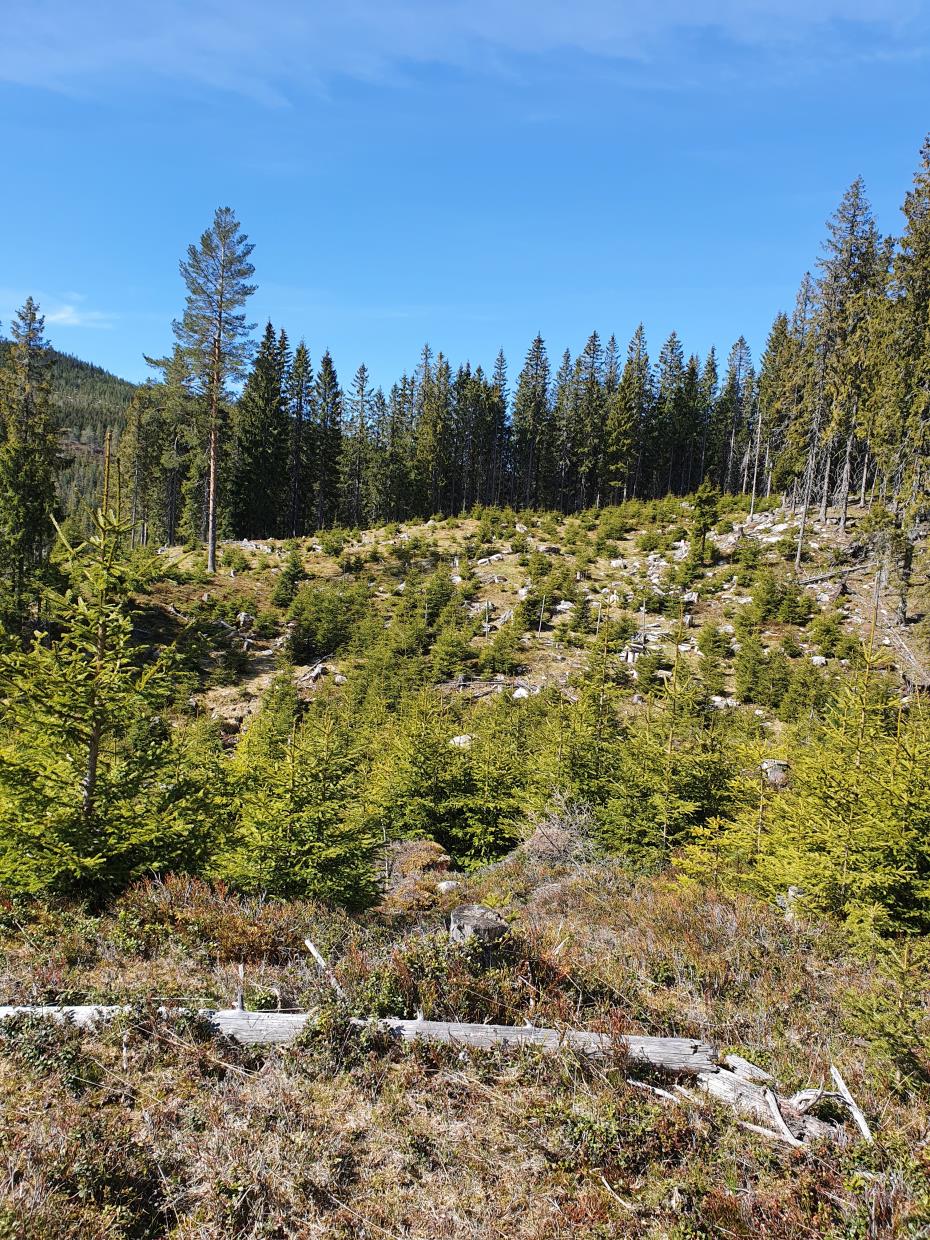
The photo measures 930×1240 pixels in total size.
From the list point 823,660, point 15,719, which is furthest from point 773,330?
point 15,719

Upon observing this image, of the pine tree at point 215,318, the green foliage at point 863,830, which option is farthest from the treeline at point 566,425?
the green foliage at point 863,830

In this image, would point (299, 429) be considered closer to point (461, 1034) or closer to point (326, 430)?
point (326, 430)

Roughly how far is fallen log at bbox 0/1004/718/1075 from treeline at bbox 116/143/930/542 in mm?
19031

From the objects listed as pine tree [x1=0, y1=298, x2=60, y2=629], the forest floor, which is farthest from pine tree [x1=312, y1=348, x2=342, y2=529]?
pine tree [x1=0, y1=298, x2=60, y2=629]

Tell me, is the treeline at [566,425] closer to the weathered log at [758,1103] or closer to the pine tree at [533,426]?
the pine tree at [533,426]

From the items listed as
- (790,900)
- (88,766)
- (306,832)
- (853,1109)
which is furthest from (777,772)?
(88,766)

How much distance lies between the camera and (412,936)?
6715 millimetres

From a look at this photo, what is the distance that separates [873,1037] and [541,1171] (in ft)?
9.63

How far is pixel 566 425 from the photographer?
66.1 metres

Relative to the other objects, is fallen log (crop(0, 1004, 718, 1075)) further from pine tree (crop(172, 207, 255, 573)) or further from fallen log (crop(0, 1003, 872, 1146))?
pine tree (crop(172, 207, 255, 573))

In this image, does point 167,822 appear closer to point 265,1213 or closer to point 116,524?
point 116,524

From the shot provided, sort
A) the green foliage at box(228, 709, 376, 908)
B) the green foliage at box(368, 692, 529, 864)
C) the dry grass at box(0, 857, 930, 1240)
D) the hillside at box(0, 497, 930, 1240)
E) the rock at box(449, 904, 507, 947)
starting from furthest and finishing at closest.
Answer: the green foliage at box(368, 692, 529, 864)
the green foliage at box(228, 709, 376, 908)
the rock at box(449, 904, 507, 947)
the hillside at box(0, 497, 930, 1240)
the dry grass at box(0, 857, 930, 1240)

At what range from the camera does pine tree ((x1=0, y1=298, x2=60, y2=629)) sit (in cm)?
2403

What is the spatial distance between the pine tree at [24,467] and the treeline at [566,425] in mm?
6467
